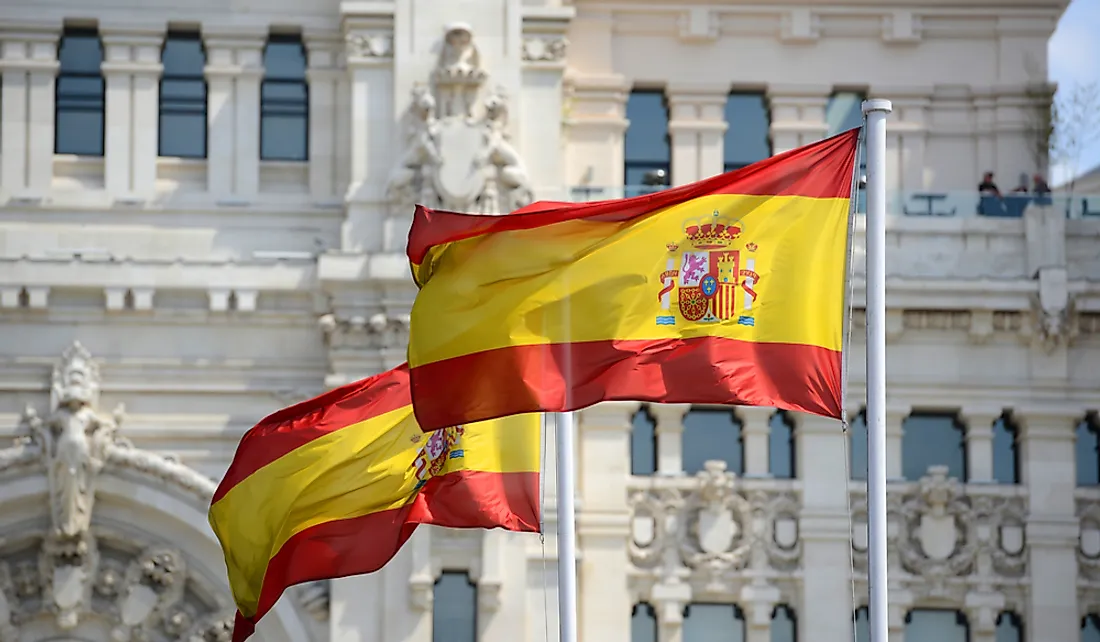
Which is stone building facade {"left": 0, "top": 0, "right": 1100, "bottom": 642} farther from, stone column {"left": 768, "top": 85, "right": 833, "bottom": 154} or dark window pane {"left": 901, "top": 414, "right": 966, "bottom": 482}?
stone column {"left": 768, "top": 85, "right": 833, "bottom": 154}

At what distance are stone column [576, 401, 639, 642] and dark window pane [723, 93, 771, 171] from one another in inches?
232

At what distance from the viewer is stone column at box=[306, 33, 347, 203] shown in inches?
1863

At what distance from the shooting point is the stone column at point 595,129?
157 feet

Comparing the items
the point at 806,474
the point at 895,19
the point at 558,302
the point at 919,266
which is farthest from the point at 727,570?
the point at 558,302

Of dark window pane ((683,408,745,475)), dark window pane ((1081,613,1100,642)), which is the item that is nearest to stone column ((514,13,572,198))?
dark window pane ((683,408,745,475))

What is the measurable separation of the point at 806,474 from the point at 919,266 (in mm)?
4194

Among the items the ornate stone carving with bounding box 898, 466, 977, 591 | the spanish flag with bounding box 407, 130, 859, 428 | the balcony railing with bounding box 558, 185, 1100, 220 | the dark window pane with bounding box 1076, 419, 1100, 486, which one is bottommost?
the ornate stone carving with bounding box 898, 466, 977, 591

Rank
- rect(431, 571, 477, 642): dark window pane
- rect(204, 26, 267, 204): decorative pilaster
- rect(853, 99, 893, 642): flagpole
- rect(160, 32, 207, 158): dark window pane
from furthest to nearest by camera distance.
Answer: rect(160, 32, 207, 158): dark window pane < rect(204, 26, 267, 204): decorative pilaster < rect(431, 571, 477, 642): dark window pane < rect(853, 99, 893, 642): flagpole

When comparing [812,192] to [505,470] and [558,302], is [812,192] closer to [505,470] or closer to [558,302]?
[558,302]

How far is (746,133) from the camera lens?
48.7 m

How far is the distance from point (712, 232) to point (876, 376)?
8.99 feet

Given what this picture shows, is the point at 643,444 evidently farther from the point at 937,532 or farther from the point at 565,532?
the point at 565,532

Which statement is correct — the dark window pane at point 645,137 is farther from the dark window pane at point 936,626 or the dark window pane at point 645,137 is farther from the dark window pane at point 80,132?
the dark window pane at point 80,132

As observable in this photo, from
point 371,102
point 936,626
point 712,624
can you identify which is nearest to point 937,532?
point 936,626
